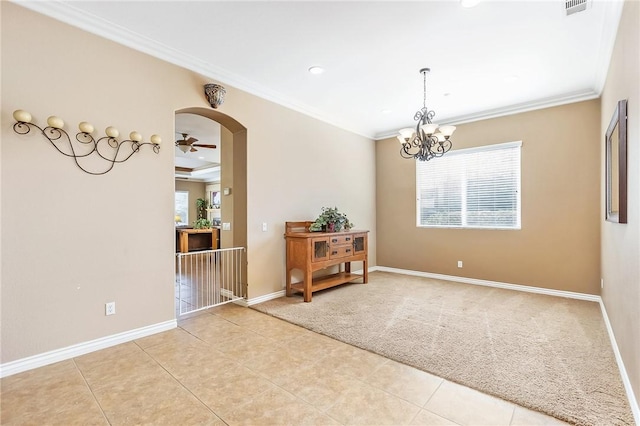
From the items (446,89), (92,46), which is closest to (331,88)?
(446,89)

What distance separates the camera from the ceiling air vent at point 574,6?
7.90 feet

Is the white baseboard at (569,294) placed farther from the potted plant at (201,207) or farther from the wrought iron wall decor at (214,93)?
the potted plant at (201,207)

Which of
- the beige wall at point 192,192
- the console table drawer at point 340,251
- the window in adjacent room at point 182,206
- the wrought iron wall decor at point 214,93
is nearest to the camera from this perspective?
the wrought iron wall decor at point 214,93

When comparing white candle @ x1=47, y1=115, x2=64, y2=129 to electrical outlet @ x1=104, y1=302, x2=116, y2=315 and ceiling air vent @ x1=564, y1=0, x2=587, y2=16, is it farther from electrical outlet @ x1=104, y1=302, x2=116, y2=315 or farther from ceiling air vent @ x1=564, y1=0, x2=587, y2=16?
ceiling air vent @ x1=564, y1=0, x2=587, y2=16

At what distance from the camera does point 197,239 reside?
9.23m

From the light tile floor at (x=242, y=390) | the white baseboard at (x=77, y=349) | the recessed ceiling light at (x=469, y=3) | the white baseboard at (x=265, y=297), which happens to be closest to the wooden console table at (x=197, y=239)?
the white baseboard at (x=265, y=297)

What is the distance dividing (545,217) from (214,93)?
505cm

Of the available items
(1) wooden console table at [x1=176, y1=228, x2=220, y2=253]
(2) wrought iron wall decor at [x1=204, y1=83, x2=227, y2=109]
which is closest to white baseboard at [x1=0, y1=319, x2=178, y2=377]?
(2) wrought iron wall decor at [x1=204, y1=83, x2=227, y2=109]

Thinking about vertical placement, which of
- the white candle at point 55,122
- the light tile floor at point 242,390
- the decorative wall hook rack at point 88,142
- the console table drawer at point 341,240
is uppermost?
the white candle at point 55,122

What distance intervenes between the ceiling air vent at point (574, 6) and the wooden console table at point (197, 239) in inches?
349

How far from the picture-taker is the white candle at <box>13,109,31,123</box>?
2227 mm

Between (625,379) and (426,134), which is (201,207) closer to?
(426,134)

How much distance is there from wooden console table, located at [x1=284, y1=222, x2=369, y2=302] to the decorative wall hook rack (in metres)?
2.17

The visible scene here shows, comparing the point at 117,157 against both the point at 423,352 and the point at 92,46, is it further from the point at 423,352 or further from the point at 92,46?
the point at 423,352
